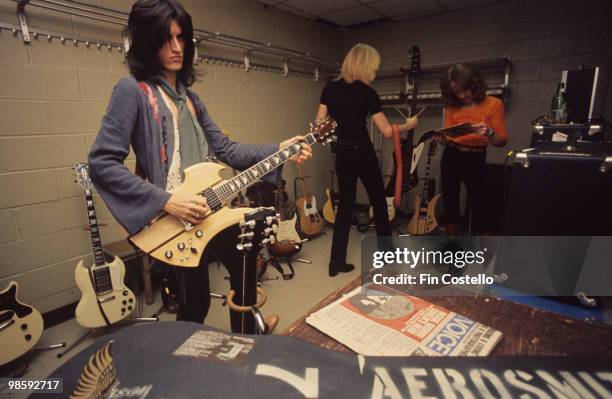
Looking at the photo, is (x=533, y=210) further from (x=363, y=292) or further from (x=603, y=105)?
(x=603, y=105)

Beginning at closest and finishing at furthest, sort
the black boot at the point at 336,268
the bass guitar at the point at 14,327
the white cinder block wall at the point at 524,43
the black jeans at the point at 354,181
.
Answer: the bass guitar at the point at 14,327, the black jeans at the point at 354,181, the black boot at the point at 336,268, the white cinder block wall at the point at 524,43

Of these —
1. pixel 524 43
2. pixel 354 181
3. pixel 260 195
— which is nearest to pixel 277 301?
pixel 260 195

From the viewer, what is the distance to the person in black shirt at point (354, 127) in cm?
234

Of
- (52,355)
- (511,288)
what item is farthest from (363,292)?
(52,355)

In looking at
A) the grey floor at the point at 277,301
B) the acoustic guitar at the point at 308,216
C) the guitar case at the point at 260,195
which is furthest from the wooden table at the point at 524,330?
the acoustic guitar at the point at 308,216

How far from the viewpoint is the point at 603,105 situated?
3150mm

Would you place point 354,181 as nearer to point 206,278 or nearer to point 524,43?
point 206,278

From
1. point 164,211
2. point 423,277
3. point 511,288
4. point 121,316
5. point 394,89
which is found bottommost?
point 121,316

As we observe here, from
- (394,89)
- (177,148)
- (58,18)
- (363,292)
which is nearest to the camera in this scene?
(363,292)

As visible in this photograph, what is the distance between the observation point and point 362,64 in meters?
2.31

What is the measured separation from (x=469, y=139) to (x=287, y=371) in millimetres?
2661

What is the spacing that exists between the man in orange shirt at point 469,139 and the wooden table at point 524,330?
2.05 metres

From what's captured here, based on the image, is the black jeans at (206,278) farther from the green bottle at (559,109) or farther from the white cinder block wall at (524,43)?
the white cinder block wall at (524,43)

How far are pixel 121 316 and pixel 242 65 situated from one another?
8.09 feet
